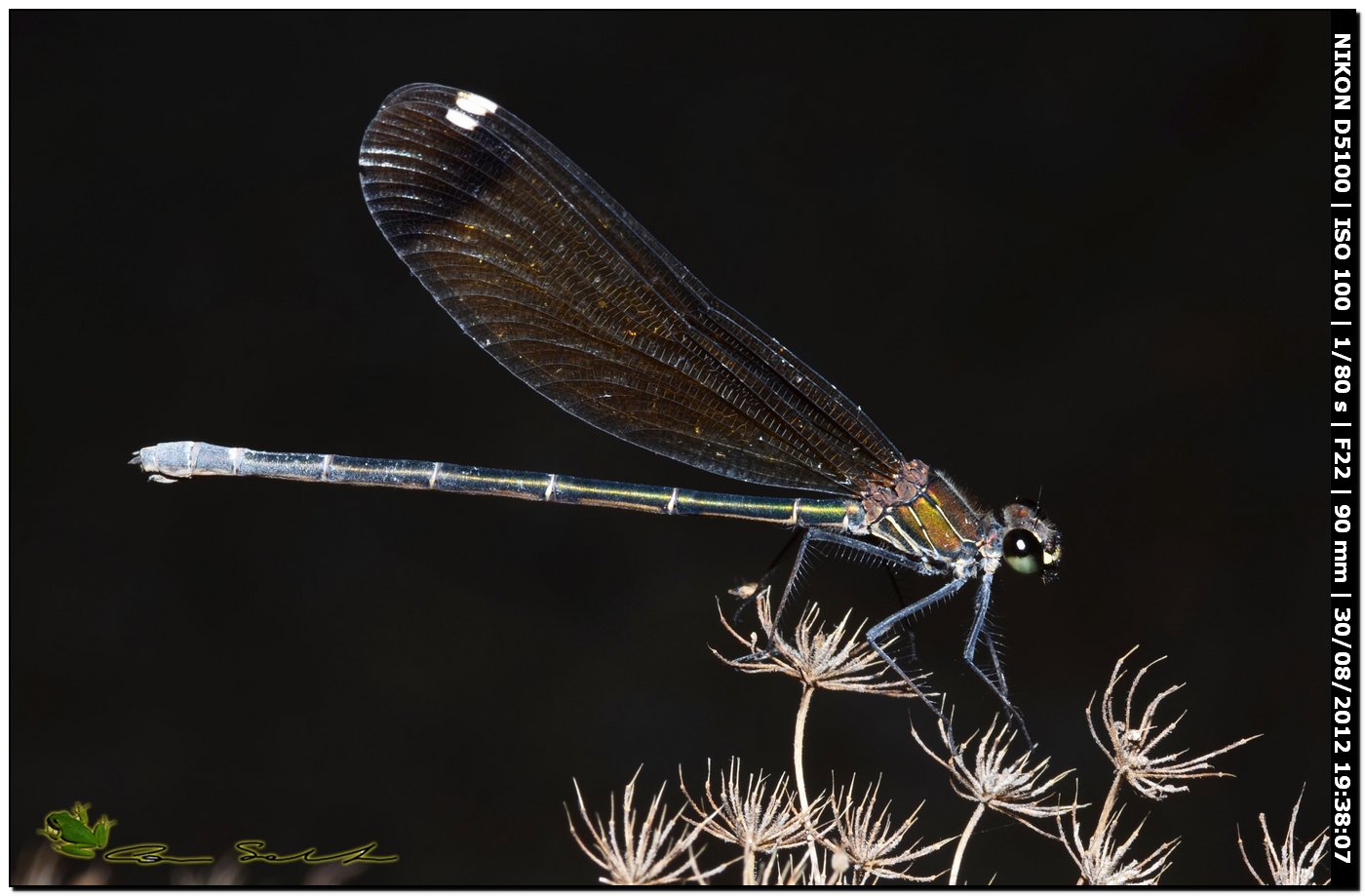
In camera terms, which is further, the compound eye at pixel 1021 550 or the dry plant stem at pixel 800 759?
the compound eye at pixel 1021 550

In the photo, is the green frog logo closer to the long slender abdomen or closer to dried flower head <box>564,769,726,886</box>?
dried flower head <box>564,769,726,886</box>

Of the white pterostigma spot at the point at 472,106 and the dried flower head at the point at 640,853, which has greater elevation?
the white pterostigma spot at the point at 472,106

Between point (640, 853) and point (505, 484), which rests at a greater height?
point (505, 484)

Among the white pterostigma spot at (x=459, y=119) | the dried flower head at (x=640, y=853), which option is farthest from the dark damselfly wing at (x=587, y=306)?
the dried flower head at (x=640, y=853)

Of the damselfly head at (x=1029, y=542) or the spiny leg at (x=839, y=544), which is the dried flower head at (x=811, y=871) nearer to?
the spiny leg at (x=839, y=544)

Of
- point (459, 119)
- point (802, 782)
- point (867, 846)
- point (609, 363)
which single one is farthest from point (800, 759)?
point (459, 119)

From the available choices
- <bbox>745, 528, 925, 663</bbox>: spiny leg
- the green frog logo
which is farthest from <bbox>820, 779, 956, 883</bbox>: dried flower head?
the green frog logo

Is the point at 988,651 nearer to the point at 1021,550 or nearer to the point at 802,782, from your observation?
the point at 1021,550
